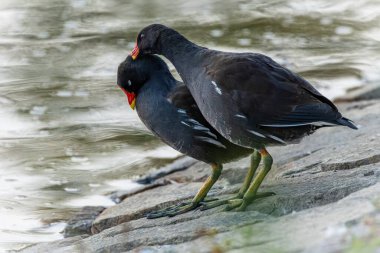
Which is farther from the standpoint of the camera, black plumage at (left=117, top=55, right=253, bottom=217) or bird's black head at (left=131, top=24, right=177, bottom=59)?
bird's black head at (left=131, top=24, right=177, bottom=59)

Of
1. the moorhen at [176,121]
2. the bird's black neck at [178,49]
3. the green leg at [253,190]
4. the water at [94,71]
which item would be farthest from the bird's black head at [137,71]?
the water at [94,71]

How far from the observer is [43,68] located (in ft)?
32.8

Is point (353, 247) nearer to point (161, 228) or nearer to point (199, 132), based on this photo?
point (161, 228)

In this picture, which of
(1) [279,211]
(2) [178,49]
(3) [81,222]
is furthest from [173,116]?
(3) [81,222]

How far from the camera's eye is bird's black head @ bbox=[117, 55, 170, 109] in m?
5.63

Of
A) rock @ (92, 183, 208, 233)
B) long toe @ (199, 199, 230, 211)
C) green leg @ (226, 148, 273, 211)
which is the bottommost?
rock @ (92, 183, 208, 233)

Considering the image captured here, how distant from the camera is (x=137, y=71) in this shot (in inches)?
223

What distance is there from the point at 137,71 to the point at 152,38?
9.5 inches

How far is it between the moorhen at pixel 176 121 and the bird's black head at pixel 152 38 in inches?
3.7

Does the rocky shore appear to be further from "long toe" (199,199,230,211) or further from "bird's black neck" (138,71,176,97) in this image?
"bird's black neck" (138,71,176,97)

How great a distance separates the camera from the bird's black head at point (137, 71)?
5.63m

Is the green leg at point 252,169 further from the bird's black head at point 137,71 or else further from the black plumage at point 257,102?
the bird's black head at point 137,71

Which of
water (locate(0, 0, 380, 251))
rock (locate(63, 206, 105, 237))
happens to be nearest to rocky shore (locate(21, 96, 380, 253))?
rock (locate(63, 206, 105, 237))

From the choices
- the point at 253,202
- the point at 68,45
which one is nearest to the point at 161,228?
the point at 253,202
